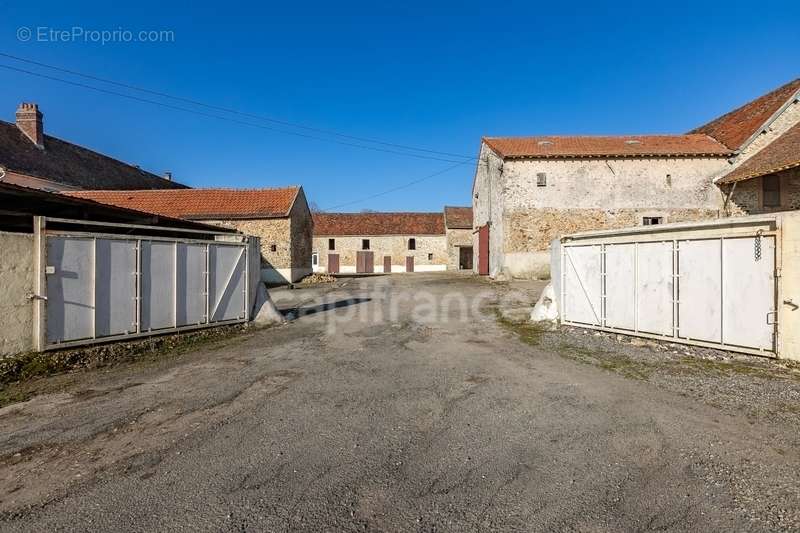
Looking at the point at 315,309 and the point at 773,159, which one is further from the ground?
the point at 773,159

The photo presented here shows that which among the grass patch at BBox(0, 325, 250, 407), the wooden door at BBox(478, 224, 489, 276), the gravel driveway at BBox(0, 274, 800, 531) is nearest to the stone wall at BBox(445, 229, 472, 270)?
the wooden door at BBox(478, 224, 489, 276)

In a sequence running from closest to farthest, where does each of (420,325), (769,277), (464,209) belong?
(769,277), (420,325), (464,209)

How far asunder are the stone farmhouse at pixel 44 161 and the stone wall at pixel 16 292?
19980 millimetres

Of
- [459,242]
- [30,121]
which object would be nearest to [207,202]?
[30,121]

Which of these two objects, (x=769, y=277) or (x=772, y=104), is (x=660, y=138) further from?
(x=769, y=277)

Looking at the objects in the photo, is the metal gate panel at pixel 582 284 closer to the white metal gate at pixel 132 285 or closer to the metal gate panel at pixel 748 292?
the metal gate panel at pixel 748 292

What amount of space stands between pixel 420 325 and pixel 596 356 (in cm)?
401

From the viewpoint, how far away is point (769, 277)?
18.5ft

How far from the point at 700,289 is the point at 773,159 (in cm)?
1518

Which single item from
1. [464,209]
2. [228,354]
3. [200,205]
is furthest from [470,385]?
[464,209]

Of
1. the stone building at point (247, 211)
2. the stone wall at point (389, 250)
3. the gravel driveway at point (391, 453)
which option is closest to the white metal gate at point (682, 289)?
the gravel driveway at point (391, 453)

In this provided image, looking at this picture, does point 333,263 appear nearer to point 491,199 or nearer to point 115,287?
point 491,199

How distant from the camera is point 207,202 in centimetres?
2389
